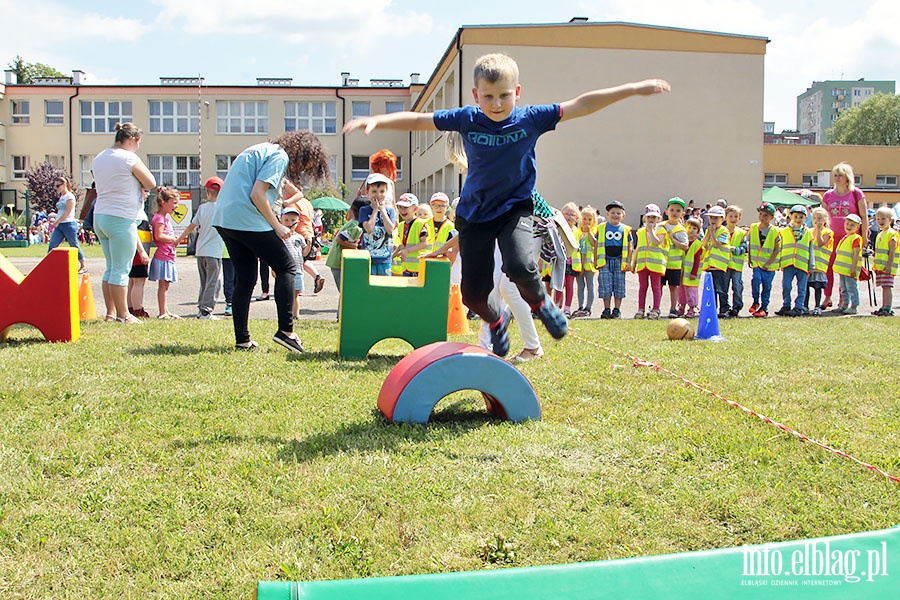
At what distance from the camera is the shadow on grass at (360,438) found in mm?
4062

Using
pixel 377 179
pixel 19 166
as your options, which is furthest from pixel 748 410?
pixel 19 166

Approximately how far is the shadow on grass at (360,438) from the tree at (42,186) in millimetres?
50480

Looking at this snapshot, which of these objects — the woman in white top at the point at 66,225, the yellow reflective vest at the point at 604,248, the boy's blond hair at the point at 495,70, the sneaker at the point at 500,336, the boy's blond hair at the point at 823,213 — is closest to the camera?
the boy's blond hair at the point at 495,70

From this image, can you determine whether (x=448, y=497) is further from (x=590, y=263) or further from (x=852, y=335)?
(x=590, y=263)

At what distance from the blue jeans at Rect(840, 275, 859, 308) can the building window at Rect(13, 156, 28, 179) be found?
56.6 metres

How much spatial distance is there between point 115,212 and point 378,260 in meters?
2.92

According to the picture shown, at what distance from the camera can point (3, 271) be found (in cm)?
756

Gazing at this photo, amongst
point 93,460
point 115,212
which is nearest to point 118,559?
point 93,460

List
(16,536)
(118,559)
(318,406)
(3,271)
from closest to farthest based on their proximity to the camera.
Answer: (118,559), (16,536), (318,406), (3,271)

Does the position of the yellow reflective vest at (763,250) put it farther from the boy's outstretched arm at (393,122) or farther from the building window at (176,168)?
the building window at (176,168)

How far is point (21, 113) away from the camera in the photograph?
183 ft

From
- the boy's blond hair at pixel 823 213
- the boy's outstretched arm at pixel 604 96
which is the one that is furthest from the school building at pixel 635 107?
the boy's outstretched arm at pixel 604 96

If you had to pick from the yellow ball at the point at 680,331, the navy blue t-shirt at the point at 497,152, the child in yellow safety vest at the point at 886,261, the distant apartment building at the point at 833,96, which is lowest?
the yellow ball at the point at 680,331

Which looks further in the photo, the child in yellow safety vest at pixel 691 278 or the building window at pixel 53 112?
the building window at pixel 53 112
